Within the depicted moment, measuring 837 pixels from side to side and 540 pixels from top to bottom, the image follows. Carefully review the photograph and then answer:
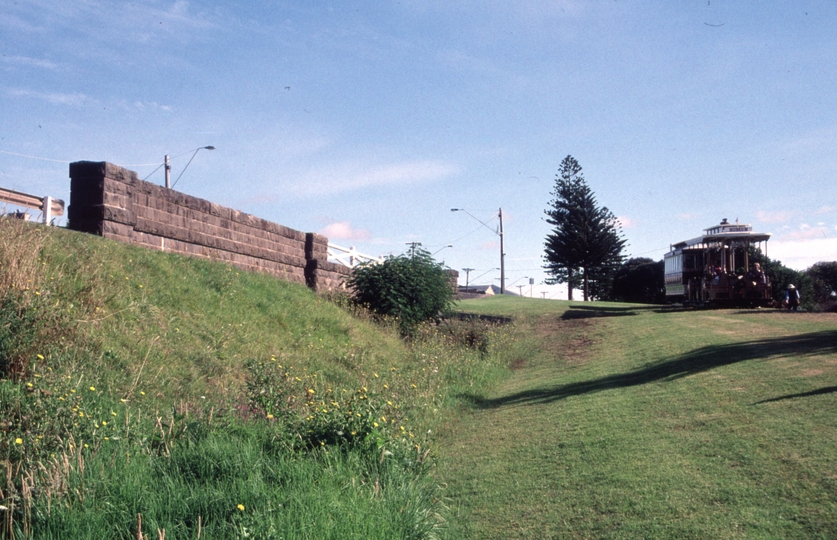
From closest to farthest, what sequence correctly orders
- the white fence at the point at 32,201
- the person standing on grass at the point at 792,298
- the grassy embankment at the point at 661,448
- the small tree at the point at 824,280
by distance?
1. the grassy embankment at the point at 661,448
2. the white fence at the point at 32,201
3. the person standing on grass at the point at 792,298
4. the small tree at the point at 824,280

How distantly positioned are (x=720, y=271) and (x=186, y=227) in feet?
63.4

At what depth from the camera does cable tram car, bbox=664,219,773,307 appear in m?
26.2

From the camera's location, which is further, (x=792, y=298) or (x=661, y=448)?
(x=792, y=298)

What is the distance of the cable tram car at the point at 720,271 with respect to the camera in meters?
26.2

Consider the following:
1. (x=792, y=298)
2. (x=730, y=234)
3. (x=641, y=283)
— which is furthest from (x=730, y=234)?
(x=641, y=283)

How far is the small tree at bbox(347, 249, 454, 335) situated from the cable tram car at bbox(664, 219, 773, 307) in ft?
34.4

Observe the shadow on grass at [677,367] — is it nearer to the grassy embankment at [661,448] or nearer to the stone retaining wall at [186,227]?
the grassy embankment at [661,448]

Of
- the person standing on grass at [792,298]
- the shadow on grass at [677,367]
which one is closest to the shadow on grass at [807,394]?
the shadow on grass at [677,367]

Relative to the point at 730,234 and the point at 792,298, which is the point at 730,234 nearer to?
the point at 730,234

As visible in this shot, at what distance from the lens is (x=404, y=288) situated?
21.9m

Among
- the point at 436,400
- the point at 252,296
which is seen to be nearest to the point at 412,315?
the point at 252,296

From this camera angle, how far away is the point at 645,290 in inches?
2250

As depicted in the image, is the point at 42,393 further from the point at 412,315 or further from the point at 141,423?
the point at 412,315

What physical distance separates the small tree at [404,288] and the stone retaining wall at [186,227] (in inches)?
48.6
